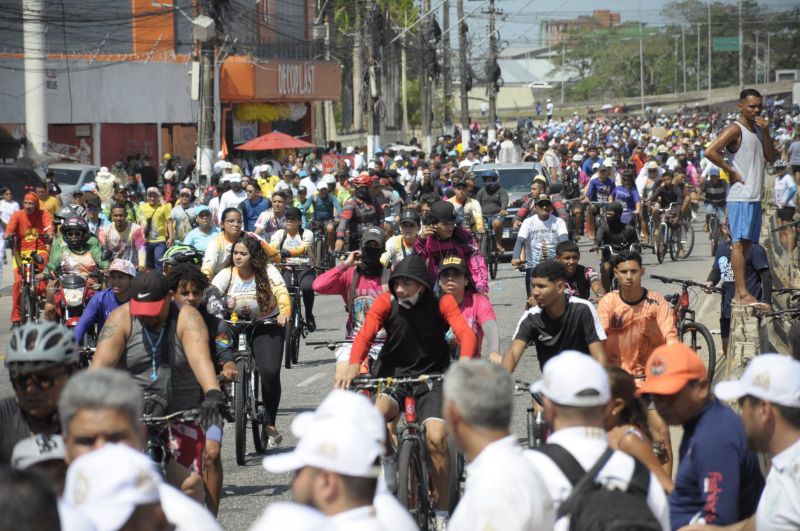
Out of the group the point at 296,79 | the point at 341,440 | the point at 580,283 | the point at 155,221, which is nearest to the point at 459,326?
the point at 341,440

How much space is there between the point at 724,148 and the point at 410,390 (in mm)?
4142

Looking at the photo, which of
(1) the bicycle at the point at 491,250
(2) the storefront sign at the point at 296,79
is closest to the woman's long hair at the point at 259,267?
(1) the bicycle at the point at 491,250

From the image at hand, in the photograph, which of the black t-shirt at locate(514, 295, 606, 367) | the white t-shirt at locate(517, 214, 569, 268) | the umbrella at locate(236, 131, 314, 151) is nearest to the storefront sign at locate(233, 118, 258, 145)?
the umbrella at locate(236, 131, 314, 151)

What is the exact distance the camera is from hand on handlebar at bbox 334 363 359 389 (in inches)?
319

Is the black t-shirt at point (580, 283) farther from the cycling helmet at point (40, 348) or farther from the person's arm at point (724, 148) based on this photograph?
the cycling helmet at point (40, 348)

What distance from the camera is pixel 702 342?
14.3 meters

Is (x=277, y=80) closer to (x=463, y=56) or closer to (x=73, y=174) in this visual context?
(x=463, y=56)

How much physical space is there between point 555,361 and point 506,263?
23.6m

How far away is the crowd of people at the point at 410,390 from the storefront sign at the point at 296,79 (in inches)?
1443

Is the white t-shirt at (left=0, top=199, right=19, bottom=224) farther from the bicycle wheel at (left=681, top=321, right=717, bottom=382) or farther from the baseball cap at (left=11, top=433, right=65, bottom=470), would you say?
the baseball cap at (left=11, top=433, right=65, bottom=470)

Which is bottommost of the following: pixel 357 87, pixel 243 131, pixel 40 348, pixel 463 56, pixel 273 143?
pixel 40 348

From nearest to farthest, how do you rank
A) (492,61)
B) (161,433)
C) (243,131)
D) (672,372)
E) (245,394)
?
(672,372) < (161,433) < (245,394) < (243,131) < (492,61)

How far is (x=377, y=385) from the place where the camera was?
27.0 feet

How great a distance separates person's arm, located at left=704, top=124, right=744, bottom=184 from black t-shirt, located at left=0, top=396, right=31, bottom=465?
22.4 ft
